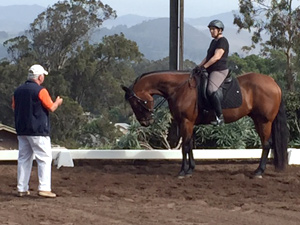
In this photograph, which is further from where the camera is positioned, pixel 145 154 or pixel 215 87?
pixel 145 154

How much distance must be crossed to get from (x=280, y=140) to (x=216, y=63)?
188cm

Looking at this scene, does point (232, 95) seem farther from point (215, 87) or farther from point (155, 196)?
point (155, 196)

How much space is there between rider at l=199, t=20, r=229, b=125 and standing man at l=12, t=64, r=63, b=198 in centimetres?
304

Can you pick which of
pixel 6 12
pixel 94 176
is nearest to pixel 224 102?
pixel 94 176

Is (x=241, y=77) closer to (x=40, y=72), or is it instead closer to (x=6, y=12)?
(x=40, y=72)

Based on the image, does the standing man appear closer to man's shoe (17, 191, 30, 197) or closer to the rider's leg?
man's shoe (17, 191, 30, 197)

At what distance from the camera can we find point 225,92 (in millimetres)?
11766

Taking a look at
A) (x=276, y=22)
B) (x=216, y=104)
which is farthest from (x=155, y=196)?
(x=276, y=22)

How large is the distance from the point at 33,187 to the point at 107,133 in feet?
63.6

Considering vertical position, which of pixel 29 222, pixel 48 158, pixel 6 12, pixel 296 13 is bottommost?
pixel 29 222

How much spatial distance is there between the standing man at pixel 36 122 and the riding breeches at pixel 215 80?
3.02 m

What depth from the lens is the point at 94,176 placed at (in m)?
11.6

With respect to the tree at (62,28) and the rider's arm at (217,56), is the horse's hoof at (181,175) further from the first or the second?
the tree at (62,28)

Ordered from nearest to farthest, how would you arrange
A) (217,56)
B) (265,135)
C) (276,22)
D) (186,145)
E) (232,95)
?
(217,56)
(186,145)
(232,95)
(265,135)
(276,22)
